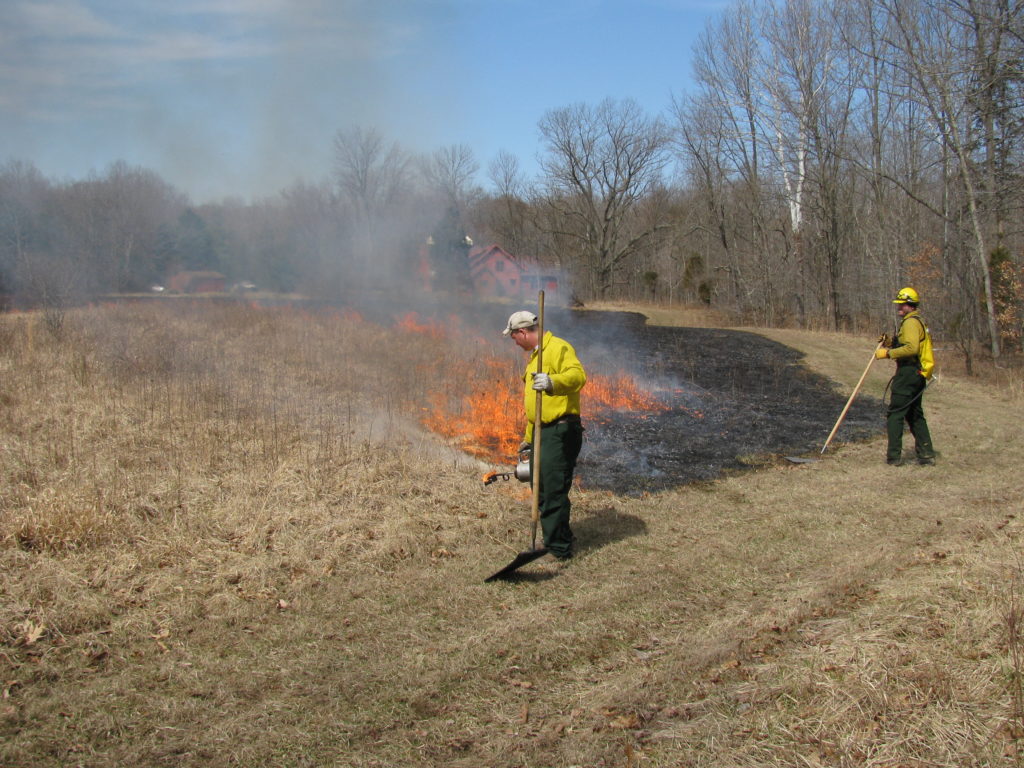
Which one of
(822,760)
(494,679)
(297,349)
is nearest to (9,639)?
(494,679)

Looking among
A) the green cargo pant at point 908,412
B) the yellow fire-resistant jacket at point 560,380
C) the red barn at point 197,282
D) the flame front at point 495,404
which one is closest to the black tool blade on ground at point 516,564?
the yellow fire-resistant jacket at point 560,380

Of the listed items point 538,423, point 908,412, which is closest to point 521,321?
point 538,423

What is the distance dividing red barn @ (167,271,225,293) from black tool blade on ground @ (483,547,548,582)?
499 inches

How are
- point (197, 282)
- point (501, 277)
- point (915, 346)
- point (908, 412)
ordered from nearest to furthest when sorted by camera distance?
point (915, 346), point (908, 412), point (197, 282), point (501, 277)

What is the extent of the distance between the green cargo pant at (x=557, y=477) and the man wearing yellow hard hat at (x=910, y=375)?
5287 mm

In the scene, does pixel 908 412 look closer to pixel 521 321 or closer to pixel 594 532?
pixel 594 532

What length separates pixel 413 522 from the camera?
6227mm

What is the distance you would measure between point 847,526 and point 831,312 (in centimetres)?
2496

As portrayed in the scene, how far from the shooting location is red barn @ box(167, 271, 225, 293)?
606 inches

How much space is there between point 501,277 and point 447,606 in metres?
22.9

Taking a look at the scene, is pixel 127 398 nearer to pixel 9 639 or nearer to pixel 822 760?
pixel 9 639

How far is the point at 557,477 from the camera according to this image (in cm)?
543

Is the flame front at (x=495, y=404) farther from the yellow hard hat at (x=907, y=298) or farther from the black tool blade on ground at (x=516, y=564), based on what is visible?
the yellow hard hat at (x=907, y=298)

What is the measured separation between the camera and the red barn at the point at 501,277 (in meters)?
23.8
